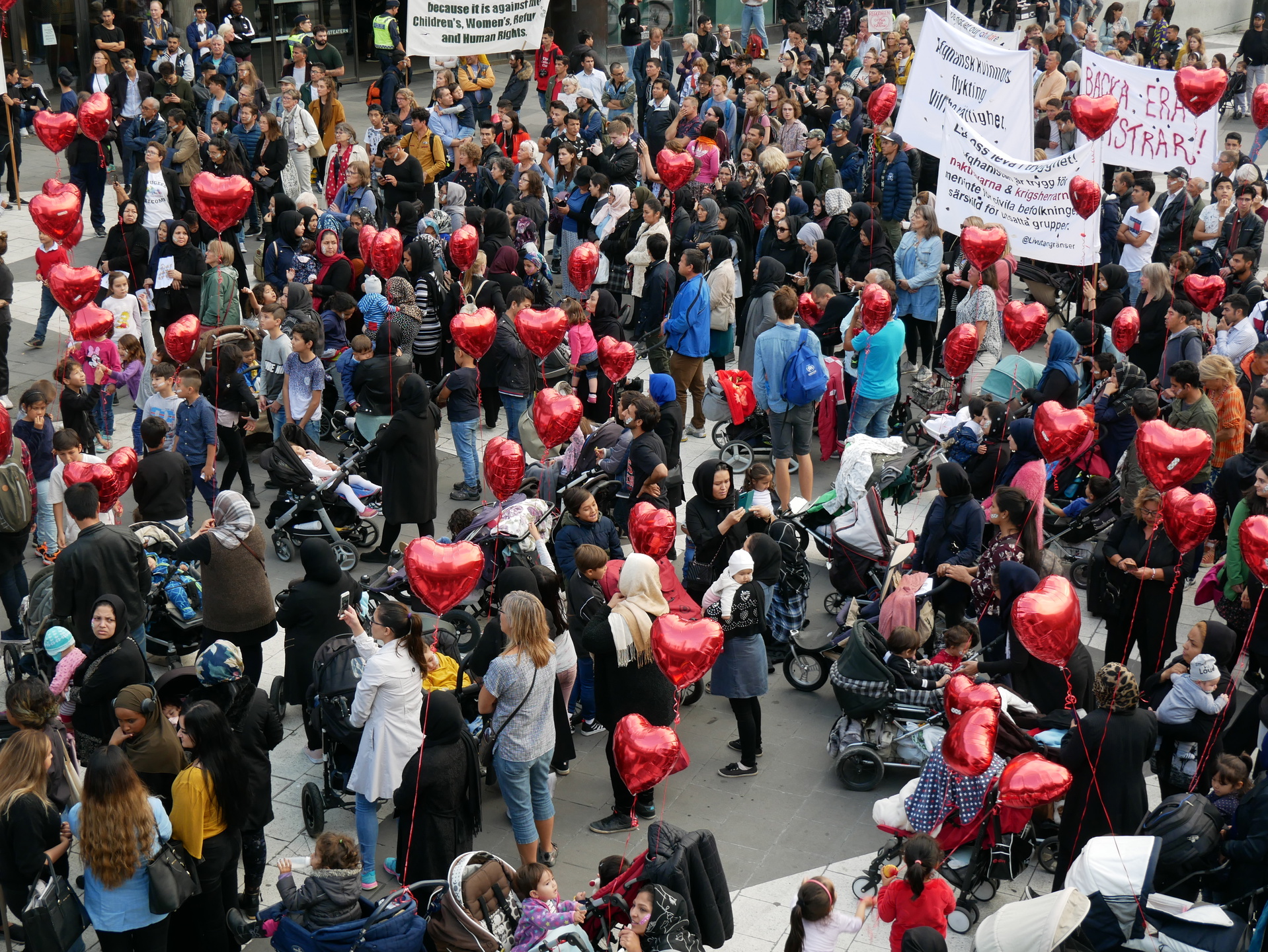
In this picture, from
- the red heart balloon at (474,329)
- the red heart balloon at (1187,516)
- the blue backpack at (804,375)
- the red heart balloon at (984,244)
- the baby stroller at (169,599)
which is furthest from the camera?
the red heart balloon at (984,244)

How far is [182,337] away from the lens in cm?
1198

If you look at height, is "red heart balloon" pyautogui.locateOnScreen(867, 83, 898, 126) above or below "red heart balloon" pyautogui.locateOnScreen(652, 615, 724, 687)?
above

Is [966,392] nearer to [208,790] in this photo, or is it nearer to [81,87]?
[208,790]

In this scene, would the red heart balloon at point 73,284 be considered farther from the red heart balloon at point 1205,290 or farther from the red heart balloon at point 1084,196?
the red heart balloon at point 1205,290

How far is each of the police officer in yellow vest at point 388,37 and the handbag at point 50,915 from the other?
16561mm

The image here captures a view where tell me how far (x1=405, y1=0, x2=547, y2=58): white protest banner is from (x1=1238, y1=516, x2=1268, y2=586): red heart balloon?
41.8 ft

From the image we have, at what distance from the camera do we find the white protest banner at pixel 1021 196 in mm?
12602

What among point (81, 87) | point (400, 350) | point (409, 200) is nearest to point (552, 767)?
point (400, 350)

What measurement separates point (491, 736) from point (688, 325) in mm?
5889

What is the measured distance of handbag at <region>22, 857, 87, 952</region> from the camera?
675 centimetres

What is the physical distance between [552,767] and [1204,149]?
9.92 m

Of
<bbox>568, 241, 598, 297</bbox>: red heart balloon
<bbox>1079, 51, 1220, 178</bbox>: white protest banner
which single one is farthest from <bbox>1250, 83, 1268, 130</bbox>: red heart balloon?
<bbox>568, 241, 598, 297</bbox>: red heart balloon

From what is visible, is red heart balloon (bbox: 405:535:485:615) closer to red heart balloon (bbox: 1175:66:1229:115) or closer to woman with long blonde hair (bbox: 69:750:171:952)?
woman with long blonde hair (bbox: 69:750:171:952)

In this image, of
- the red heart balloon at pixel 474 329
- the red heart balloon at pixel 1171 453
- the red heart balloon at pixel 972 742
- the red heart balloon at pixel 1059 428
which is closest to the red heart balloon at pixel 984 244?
the red heart balloon at pixel 1059 428
